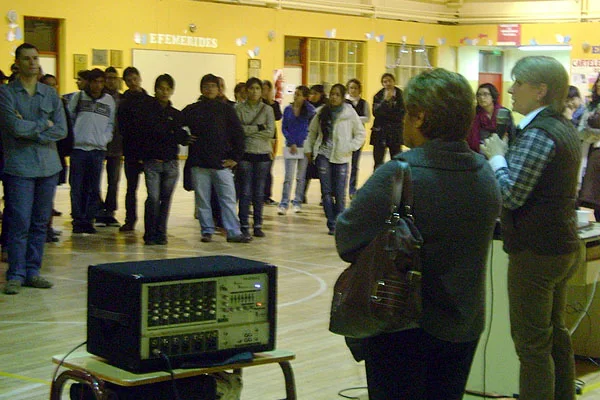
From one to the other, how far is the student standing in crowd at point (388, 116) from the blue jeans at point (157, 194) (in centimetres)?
427

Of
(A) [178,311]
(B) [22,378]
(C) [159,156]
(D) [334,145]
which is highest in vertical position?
(D) [334,145]

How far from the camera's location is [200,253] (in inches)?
390

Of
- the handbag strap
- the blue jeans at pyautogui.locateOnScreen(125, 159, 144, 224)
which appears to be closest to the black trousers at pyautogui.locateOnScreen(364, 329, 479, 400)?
the handbag strap

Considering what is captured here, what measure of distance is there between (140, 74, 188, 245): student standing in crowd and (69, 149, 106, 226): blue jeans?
867 millimetres

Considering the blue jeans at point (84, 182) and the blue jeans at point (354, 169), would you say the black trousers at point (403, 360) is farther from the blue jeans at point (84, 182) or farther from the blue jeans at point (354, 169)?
the blue jeans at point (354, 169)

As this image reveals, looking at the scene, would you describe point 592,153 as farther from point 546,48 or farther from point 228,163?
point 546,48

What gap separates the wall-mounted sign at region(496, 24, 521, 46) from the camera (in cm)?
2788

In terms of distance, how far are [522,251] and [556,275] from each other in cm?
17

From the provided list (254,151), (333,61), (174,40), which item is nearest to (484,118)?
(254,151)

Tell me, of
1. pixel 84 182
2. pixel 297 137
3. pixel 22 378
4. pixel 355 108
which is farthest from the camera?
pixel 355 108

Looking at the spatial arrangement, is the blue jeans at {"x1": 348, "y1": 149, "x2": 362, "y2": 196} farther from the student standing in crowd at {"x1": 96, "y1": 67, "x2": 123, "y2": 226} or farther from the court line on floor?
the court line on floor

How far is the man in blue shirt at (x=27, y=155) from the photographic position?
7480 millimetres

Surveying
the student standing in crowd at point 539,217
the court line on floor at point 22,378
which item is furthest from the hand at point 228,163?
the student standing in crowd at point 539,217

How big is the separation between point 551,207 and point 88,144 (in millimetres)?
7656
